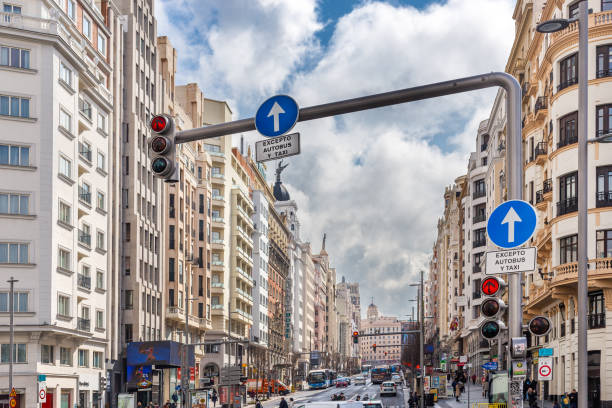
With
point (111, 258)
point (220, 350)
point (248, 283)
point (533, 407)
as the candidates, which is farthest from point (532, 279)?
point (248, 283)

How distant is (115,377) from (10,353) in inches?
743

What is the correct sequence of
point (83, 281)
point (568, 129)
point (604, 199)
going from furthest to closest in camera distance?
point (83, 281)
point (568, 129)
point (604, 199)

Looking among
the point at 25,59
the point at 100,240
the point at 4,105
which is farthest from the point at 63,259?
the point at 25,59

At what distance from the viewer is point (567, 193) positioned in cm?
4678

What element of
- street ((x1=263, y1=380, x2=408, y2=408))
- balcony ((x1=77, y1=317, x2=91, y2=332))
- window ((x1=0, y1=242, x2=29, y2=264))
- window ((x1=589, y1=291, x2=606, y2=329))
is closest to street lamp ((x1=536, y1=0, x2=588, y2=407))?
window ((x1=589, y1=291, x2=606, y2=329))

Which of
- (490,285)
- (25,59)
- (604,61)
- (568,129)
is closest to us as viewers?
(490,285)

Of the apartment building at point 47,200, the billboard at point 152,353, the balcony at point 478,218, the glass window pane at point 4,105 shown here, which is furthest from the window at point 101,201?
the balcony at point 478,218

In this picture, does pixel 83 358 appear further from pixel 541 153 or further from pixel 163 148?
pixel 163 148

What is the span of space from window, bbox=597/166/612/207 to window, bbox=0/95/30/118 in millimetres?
31485

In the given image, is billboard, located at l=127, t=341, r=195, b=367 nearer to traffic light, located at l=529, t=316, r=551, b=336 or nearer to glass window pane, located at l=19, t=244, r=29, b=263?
glass window pane, located at l=19, t=244, r=29, b=263

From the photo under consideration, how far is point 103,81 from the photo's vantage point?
212ft

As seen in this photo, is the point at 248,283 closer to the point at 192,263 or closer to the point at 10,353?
the point at 192,263

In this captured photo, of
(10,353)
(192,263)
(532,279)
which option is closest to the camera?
(10,353)

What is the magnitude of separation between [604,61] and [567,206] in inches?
296
